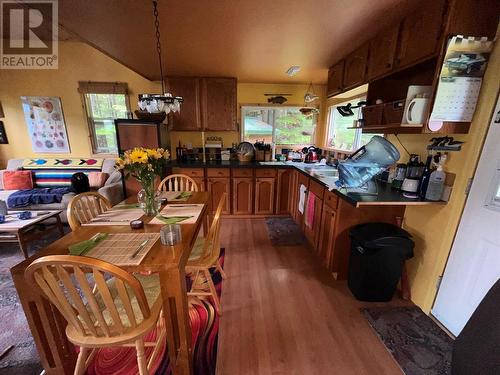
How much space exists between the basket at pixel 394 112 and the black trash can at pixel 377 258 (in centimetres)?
85

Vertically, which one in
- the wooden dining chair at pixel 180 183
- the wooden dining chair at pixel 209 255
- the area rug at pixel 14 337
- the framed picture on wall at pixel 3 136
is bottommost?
the area rug at pixel 14 337

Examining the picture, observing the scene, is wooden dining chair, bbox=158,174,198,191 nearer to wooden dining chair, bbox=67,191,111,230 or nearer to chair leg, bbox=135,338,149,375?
wooden dining chair, bbox=67,191,111,230

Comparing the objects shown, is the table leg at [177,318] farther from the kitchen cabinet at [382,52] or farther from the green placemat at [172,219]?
the kitchen cabinet at [382,52]

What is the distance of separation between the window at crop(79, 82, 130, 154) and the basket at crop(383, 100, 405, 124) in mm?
3712

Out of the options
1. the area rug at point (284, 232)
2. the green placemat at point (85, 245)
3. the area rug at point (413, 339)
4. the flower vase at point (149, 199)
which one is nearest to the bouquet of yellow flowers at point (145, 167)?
the flower vase at point (149, 199)

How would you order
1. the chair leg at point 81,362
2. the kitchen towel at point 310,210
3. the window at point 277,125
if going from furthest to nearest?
the window at point 277,125 < the kitchen towel at point 310,210 < the chair leg at point 81,362

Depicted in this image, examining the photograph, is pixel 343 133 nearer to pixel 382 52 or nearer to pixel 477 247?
pixel 382 52

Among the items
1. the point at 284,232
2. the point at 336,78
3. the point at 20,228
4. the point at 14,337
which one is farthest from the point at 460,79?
the point at 20,228

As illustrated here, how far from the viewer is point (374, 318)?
1629 mm

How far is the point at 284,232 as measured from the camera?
2979 mm

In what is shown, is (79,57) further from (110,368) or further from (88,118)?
(110,368)

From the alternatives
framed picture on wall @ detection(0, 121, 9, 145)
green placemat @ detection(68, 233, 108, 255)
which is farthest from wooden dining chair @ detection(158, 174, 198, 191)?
framed picture on wall @ detection(0, 121, 9, 145)

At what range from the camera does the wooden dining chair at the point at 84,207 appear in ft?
4.88

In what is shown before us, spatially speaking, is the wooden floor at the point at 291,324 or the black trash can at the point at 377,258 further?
the black trash can at the point at 377,258
